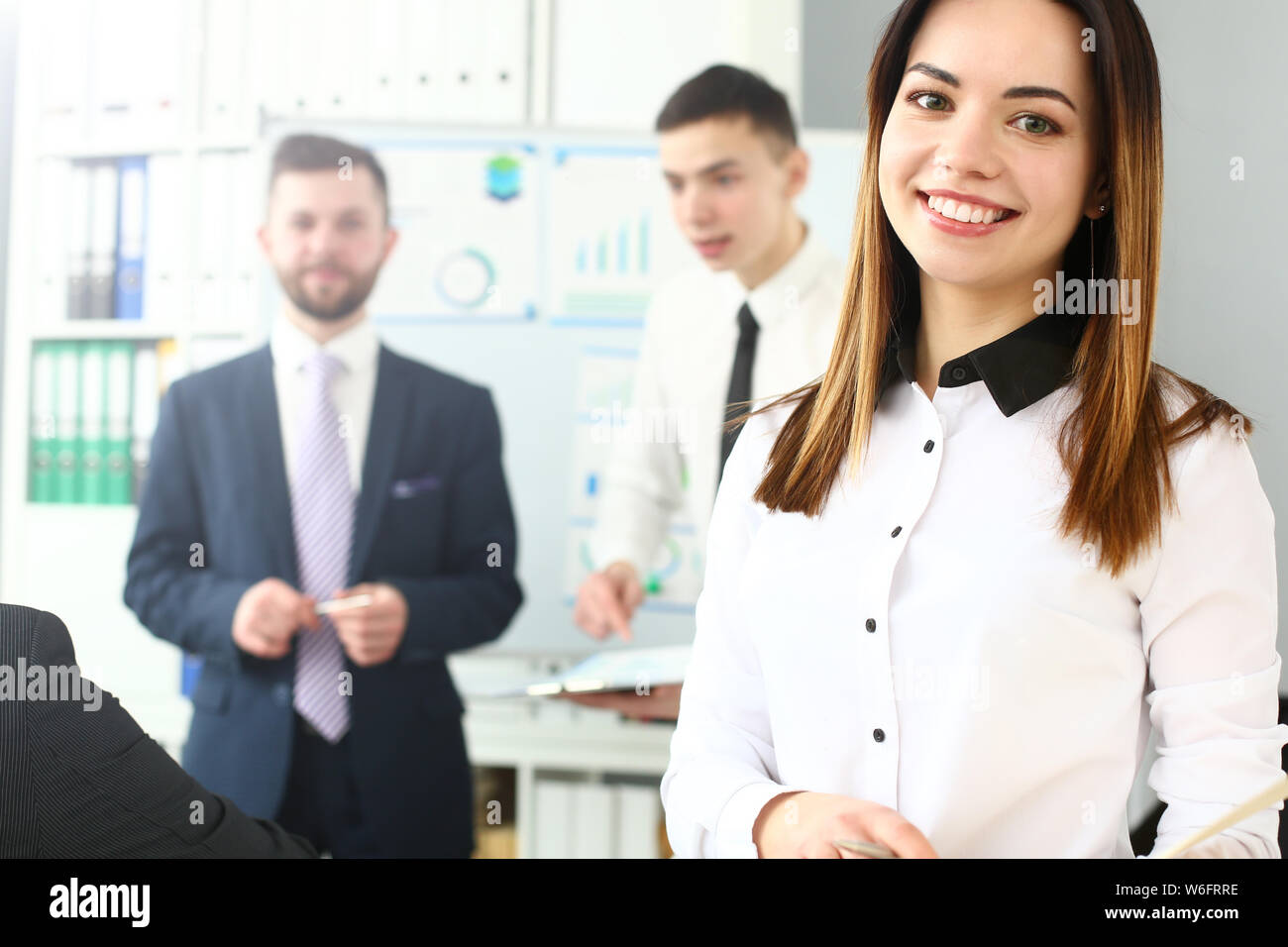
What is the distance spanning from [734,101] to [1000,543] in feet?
5.77

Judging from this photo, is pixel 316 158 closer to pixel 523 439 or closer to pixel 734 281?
pixel 523 439

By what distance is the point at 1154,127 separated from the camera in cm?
90

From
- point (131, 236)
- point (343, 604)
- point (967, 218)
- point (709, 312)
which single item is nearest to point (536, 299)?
point (709, 312)

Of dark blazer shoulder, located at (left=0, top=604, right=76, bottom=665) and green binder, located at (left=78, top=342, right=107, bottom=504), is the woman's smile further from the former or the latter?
green binder, located at (left=78, top=342, right=107, bottom=504)

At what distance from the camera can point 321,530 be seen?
2.38m

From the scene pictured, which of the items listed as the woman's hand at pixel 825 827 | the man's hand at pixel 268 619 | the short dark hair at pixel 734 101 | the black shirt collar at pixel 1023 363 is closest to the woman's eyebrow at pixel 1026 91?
the black shirt collar at pixel 1023 363

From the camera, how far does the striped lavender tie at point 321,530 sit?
228 cm

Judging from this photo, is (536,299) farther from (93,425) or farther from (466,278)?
(93,425)

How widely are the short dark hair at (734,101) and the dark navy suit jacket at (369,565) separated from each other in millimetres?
811

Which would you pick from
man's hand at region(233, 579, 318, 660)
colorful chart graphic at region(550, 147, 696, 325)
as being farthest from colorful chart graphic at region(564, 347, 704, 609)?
man's hand at region(233, 579, 318, 660)

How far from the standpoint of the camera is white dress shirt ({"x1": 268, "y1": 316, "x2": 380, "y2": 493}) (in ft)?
7.98

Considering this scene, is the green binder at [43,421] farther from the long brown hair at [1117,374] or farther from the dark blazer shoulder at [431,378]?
the long brown hair at [1117,374]

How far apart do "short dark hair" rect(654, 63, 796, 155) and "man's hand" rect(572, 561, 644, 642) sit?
1.02 m
